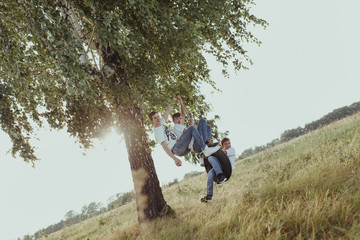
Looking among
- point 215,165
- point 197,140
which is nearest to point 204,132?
point 197,140

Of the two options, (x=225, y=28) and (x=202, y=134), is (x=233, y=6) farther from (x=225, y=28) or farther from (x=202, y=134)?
(x=202, y=134)

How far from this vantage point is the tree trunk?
5.55m

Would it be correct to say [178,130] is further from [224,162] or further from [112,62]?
[112,62]

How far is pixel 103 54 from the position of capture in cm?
582

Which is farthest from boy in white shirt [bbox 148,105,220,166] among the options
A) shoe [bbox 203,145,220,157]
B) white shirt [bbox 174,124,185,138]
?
white shirt [bbox 174,124,185,138]

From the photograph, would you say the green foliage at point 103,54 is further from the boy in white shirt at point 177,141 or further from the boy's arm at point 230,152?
the boy's arm at point 230,152

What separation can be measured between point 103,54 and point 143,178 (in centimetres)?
332

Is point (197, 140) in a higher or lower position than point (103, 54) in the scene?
lower

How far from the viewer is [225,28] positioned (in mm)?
5520

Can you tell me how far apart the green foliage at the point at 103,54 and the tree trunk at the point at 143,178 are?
39cm

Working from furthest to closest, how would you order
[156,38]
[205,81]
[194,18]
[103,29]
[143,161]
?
1. [205,81]
2. [143,161]
3. [194,18]
4. [156,38]
5. [103,29]

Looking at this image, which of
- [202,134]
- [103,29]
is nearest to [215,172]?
[202,134]

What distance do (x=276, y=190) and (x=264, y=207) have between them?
2.88 ft

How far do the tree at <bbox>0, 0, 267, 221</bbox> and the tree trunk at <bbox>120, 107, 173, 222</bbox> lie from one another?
2 centimetres
